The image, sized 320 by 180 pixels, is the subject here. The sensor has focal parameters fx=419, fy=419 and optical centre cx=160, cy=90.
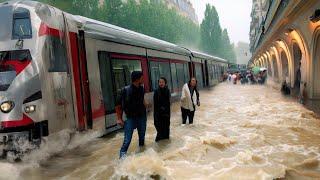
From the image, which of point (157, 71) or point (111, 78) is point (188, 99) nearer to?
point (111, 78)

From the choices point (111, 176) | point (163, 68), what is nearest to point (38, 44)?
point (111, 176)

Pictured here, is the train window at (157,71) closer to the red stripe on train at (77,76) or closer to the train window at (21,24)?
the red stripe on train at (77,76)

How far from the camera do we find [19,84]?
7996 millimetres

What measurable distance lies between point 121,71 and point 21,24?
166 inches

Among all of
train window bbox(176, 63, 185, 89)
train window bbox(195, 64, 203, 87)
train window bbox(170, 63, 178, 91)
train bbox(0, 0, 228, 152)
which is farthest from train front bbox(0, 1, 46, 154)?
train window bbox(195, 64, 203, 87)

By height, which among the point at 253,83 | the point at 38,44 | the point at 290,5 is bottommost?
the point at 253,83

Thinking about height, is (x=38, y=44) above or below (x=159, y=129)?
above

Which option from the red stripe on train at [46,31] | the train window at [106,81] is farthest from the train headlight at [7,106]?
the train window at [106,81]

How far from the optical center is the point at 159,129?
1058 centimetres

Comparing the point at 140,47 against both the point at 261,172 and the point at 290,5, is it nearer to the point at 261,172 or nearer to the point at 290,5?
the point at 290,5

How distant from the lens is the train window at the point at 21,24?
852 centimetres

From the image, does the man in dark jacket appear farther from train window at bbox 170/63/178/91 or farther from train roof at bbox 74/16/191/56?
train window at bbox 170/63/178/91

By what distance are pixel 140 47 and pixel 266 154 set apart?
6.77 m

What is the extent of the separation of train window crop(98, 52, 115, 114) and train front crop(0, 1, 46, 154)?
287 cm
